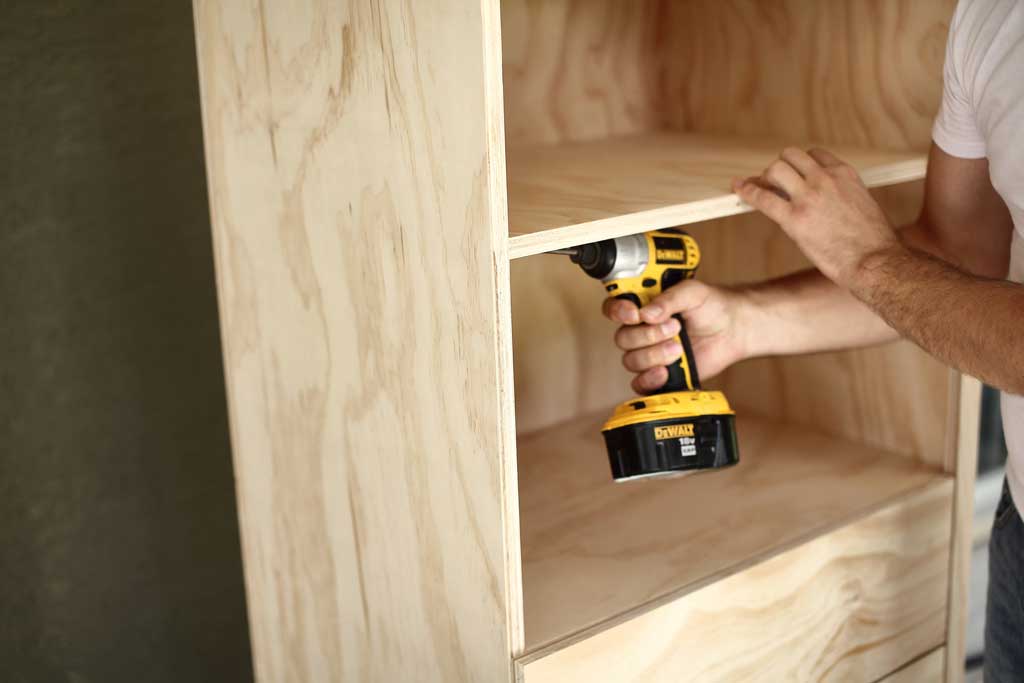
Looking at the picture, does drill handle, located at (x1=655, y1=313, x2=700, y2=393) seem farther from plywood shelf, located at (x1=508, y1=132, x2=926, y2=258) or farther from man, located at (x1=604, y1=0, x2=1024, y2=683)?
plywood shelf, located at (x1=508, y1=132, x2=926, y2=258)

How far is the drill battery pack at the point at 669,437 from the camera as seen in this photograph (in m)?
1.10

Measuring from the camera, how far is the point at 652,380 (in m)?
1.19

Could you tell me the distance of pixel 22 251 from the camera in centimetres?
119

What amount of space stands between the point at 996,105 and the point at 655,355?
41 cm

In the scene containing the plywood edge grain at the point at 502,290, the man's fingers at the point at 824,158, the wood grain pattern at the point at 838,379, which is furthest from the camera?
the wood grain pattern at the point at 838,379

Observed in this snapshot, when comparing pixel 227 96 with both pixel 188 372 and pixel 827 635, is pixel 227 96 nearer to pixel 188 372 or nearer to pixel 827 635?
pixel 188 372

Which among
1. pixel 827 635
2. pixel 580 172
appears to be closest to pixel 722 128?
pixel 580 172

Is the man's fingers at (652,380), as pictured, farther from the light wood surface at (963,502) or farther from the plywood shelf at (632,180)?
the light wood surface at (963,502)

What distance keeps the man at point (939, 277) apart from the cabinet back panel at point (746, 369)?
6.0 inches

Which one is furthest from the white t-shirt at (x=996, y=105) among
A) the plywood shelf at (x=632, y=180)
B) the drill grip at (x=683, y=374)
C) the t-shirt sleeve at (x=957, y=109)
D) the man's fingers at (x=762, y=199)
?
the drill grip at (x=683, y=374)

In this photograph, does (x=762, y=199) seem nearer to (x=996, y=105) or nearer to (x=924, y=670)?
(x=996, y=105)

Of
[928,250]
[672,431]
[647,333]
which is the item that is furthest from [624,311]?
→ [928,250]

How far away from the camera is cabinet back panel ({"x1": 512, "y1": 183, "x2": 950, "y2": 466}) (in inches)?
56.7

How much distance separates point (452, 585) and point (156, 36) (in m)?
0.72
